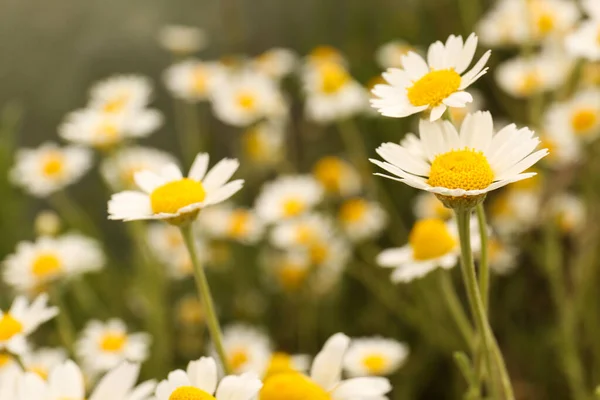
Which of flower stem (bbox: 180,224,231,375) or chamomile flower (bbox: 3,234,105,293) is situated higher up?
chamomile flower (bbox: 3,234,105,293)

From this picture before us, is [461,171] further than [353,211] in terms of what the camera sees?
No

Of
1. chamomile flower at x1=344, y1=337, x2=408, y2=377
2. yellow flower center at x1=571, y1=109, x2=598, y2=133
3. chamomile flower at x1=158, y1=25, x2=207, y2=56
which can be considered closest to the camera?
chamomile flower at x1=344, y1=337, x2=408, y2=377

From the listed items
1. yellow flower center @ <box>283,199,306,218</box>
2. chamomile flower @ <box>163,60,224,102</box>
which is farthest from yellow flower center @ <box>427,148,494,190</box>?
chamomile flower @ <box>163,60,224,102</box>

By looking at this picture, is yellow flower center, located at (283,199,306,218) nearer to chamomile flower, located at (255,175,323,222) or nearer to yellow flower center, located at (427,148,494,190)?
chamomile flower, located at (255,175,323,222)

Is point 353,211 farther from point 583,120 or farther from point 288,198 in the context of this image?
point 583,120

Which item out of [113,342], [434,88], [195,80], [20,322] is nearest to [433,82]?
[434,88]

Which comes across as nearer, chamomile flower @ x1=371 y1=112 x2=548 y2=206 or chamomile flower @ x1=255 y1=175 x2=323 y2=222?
chamomile flower @ x1=371 y1=112 x2=548 y2=206

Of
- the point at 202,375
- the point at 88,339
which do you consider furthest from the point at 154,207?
the point at 88,339

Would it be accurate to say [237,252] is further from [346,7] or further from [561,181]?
[346,7]
